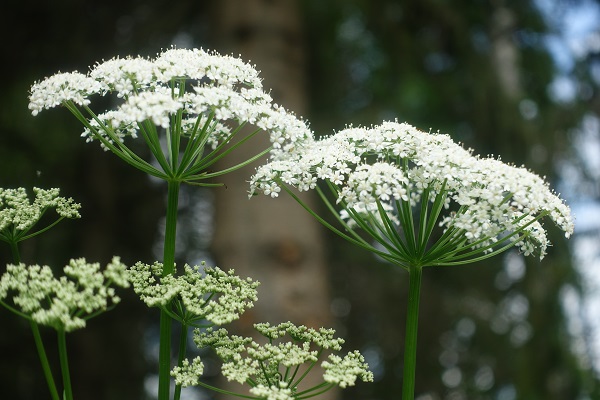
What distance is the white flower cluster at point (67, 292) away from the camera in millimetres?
1415

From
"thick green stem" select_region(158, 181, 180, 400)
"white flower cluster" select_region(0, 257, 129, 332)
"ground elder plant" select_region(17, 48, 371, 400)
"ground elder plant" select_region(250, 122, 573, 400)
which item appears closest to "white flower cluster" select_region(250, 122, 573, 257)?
"ground elder plant" select_region(250, 122, 573, 400)

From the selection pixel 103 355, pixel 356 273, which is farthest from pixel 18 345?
pixel 356 273

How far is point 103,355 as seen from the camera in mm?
8789

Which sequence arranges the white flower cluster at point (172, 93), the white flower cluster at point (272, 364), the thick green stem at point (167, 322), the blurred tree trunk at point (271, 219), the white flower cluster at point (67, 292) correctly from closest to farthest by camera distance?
the white flower cluster at point (67, 292), the white flower cluster at point (272, 364), the thick green stem at point (167, 322), the white flower cluster at point (172, 93), the blurred tree trunk at point (271, 219)

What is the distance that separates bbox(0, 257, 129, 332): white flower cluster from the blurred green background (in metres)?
4.59

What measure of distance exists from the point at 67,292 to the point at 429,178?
941mm

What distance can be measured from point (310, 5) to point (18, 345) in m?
4.87

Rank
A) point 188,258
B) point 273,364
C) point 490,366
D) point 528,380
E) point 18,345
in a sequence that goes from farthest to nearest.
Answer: point 490,366 < point 188,258 < point 18,345 < point 528,380 < point 273,364

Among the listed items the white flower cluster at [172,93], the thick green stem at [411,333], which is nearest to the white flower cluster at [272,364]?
the thick green stem at [411,333]

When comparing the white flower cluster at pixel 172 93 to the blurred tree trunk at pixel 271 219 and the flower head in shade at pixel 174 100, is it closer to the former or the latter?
the flower head in shade at pixel 174 100

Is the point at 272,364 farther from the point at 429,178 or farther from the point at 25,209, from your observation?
the point at 25,209

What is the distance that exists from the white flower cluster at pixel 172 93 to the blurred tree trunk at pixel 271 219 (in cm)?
396

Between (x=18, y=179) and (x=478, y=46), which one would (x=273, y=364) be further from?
(x=478, y=46)

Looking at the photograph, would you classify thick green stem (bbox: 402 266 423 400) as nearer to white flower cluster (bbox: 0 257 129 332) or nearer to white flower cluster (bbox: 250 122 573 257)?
white flower cluster (bbox: 250 122 573 257)
